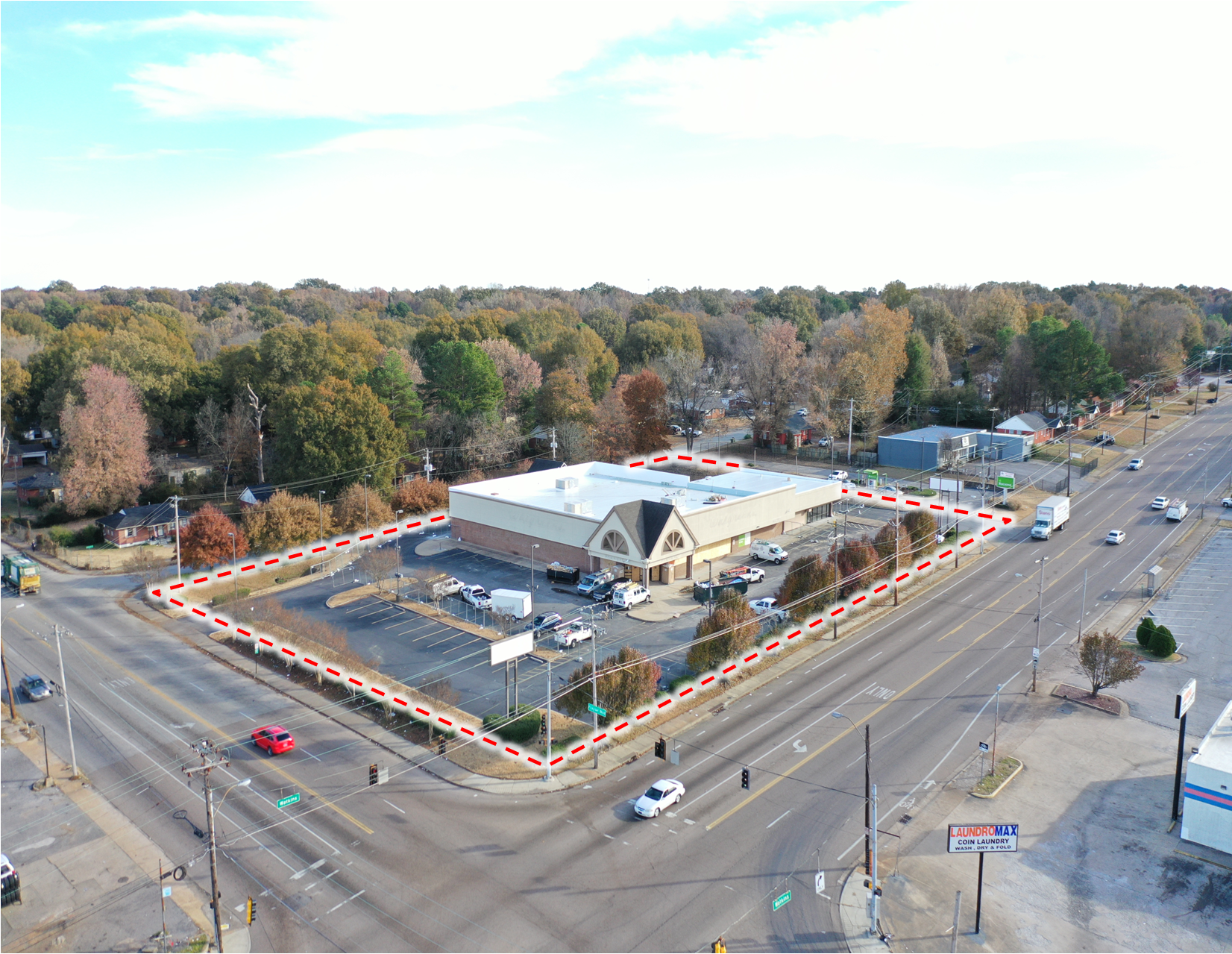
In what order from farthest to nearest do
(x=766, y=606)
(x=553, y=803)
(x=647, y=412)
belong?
(x=647, y=412) < (x=766, y=606) < (x=553, y=803)

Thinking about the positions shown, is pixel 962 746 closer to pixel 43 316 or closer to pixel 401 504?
pixel 401 504

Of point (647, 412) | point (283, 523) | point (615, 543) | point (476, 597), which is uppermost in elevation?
point (647, 412)


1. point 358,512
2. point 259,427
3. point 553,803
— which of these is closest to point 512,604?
point 553,803

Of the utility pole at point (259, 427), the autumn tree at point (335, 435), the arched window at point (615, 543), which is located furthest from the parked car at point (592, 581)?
the utility pole at point (259, 427)

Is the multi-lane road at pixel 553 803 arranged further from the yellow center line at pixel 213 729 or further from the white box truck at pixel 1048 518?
the white box truck at pixel 1048 518

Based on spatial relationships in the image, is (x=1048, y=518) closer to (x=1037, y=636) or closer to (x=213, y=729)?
(x=1037, y=636)

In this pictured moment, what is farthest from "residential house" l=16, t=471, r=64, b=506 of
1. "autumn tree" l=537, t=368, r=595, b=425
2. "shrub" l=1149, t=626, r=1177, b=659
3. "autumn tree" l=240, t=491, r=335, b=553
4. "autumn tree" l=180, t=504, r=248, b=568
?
"shrub" l=1149, t=626, r=1177, b=659

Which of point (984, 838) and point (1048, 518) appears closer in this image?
point (984, 838)
